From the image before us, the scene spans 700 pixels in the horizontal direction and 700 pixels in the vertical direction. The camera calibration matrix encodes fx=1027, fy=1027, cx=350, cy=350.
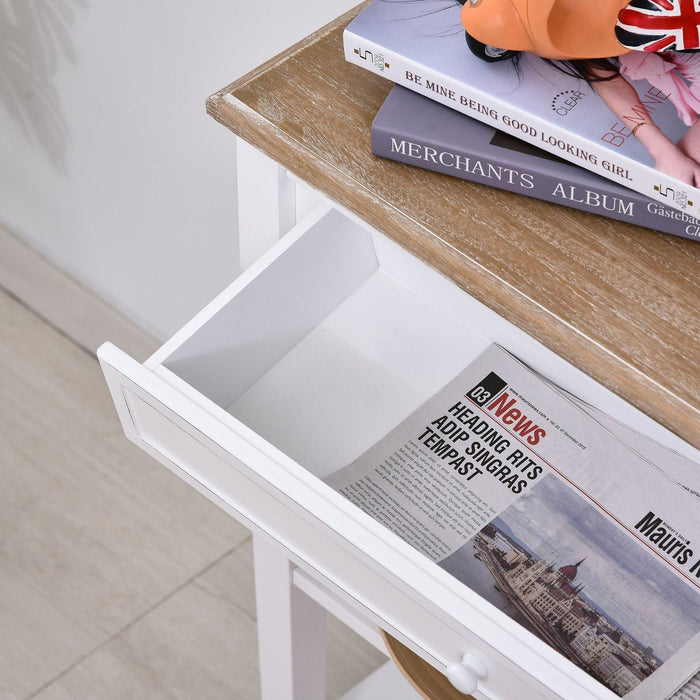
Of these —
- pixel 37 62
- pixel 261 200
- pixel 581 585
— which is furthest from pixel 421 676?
pixel 37 62

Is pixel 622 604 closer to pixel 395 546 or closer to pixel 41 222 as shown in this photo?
pixel 395 546

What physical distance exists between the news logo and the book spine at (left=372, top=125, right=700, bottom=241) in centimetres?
20

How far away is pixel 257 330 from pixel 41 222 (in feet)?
2.92

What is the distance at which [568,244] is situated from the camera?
1.85 feet

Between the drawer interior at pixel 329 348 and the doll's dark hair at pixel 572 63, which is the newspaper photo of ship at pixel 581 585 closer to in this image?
the drawer interior at pixel 329 348

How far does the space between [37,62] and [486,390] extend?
775mm

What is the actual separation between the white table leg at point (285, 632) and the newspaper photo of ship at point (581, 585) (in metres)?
0.23

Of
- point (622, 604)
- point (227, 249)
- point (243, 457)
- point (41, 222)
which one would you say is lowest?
point (41, 222)

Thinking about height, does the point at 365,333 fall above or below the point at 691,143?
below

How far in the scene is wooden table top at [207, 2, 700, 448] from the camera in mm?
523

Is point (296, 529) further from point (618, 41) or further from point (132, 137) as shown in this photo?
point (132, 137)

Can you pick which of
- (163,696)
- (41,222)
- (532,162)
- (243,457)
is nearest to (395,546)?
(243,457)

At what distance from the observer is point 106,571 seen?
1.39 meters

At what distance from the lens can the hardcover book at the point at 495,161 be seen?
55 cm
